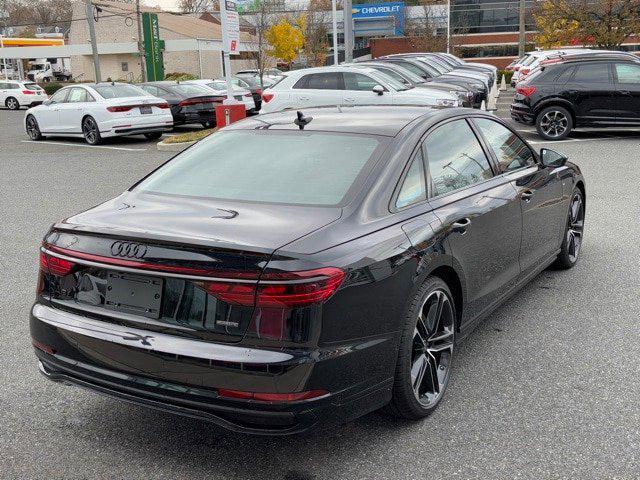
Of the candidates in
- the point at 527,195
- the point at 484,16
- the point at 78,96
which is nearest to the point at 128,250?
the point at 527,195

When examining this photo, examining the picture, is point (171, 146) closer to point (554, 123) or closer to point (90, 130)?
point (90, 130)

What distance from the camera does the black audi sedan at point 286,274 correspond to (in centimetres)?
286

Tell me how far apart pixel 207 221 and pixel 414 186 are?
116cm

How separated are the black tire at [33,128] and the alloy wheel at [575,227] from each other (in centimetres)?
1669

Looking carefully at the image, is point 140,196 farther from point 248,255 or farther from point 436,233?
point 436,233

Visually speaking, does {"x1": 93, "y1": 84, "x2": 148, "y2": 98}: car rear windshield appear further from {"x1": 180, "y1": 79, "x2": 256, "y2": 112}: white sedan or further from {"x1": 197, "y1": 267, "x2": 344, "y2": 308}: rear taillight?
{"x1": 197, "y1": 267, "x2": 344, "y2": 308}: rear taillight

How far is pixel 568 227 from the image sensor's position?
19.6 ft

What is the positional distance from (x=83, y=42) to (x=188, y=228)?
71.3 m

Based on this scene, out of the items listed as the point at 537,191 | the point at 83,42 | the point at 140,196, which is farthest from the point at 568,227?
the point at 83,42

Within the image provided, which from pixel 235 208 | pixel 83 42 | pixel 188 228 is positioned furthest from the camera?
pixel 83 42

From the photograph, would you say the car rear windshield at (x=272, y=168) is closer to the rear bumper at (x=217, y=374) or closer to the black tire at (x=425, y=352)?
the black tire at (x=425, y=352)

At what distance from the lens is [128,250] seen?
9.99 feet

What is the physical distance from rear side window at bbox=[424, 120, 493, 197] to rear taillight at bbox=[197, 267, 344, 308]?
1.27 metres

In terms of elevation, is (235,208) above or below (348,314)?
above
